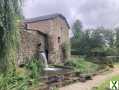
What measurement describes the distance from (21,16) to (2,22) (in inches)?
25.5

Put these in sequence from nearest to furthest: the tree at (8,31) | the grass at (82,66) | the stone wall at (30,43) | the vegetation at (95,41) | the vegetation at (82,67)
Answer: the tree at (8,31) → the grass at (82,66) → the vegetation at (82,67) → the stone wall at (30,43) → the vegetation at (95,41)

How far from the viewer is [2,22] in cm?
536

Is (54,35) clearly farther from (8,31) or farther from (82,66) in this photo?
(8,31)

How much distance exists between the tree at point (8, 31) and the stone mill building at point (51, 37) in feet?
42.2

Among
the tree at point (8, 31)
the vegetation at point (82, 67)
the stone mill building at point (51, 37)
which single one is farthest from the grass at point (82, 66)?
the tree at point (8, 31)

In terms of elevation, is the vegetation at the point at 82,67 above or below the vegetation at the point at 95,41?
below

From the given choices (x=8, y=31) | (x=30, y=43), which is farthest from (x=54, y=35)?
(x=8, y=31)

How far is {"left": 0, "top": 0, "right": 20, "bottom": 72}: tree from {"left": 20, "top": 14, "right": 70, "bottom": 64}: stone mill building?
1286 centimetres

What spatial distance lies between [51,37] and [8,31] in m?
17.1

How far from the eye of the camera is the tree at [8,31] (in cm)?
537

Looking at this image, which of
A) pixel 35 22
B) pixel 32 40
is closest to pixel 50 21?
pixel 35 22

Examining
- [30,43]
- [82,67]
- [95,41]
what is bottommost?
[82,67]

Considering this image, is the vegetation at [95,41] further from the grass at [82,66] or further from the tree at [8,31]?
the tree at [8,31]

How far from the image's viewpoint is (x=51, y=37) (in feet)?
74.0
